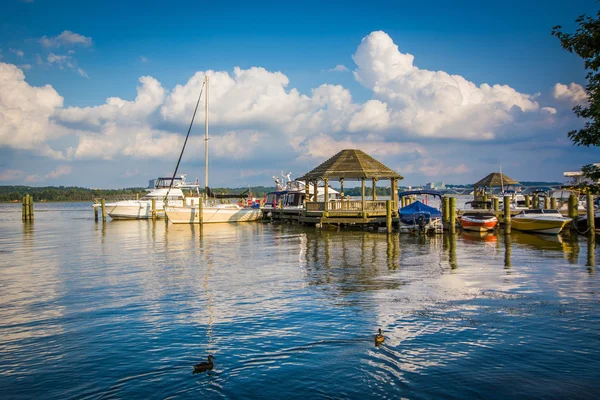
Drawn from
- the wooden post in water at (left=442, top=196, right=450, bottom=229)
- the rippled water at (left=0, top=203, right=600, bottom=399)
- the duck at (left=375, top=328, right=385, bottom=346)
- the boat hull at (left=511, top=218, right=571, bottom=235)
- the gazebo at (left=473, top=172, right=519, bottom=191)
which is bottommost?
the rippled water at (left=0, top=203, right=600, bottom=399)

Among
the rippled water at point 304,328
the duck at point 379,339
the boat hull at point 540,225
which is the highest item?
the boat hull at point 540,225

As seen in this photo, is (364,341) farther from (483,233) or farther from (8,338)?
(483,233)

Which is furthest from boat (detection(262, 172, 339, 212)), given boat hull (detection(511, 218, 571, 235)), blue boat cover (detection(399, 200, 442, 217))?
boat hull (detection(511, 218, 571, 235))

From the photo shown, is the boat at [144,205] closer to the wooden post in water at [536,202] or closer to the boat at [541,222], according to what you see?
the boat at [541,222]

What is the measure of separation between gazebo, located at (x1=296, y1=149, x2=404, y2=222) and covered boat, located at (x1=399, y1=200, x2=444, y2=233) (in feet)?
5.00

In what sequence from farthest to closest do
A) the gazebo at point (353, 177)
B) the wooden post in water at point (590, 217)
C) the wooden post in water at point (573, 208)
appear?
the gazebo at point (353, 177) → the wooden post in water at point (573, 208) → the wooden post in water at point (590, 217)

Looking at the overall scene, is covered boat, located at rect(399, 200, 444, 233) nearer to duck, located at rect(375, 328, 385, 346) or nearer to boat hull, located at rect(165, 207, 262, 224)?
boat hull, located at rect(165, 207, 262, 224)

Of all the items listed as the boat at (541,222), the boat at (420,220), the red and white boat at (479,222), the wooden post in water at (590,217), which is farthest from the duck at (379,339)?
the red and white boat at (479,222)

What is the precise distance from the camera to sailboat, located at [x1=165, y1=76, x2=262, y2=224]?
161 ft

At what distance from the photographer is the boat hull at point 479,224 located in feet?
118

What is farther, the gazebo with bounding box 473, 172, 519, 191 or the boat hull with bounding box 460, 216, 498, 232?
the gazebo with bounding box 473, 172, 519, 191

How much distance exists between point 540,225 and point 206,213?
30401mm

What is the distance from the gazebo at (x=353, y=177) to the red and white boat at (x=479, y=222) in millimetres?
5334

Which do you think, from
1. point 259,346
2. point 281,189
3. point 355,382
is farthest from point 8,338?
point 281,189
